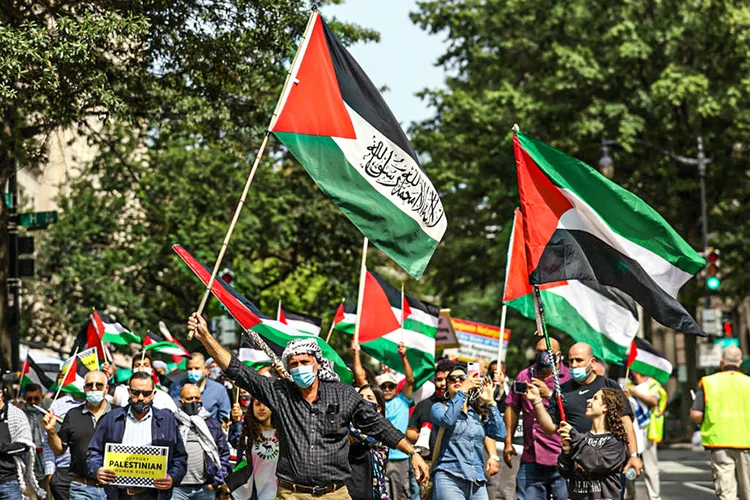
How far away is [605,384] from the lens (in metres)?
11.0

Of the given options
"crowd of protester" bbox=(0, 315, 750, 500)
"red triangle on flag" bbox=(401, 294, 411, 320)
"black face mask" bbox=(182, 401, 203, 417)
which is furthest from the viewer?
"red triangle on flag" bbox=(401, 294, 411, 320)

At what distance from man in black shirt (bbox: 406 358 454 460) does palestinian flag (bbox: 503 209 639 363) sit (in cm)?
132

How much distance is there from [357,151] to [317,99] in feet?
1.65

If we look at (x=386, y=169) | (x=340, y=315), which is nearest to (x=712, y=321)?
(x=340, y=315)

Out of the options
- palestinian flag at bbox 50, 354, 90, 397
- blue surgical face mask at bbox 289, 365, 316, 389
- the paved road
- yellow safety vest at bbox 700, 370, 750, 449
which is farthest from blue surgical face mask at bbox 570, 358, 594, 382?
the paved road

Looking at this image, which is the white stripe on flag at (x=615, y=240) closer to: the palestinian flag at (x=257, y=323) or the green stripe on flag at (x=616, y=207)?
the green stripe on flag at (x=616, y=207)

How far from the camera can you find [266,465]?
11.6 metres

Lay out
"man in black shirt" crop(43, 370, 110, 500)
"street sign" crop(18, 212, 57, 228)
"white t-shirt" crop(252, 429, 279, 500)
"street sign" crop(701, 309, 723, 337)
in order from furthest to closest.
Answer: "street sign" crop(701, 309, 723, 337), "street sign" crop(18, 212, 57, 228), "man in black shirt" crop(43, 370, 110, 500), "white t-shirt" crop(252, 429, 279, 500)

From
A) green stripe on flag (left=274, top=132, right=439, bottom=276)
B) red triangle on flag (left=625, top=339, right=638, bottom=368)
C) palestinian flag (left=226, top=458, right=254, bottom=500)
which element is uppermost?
green stripe on flag (left=274, top=132, right=439, bottom=276)

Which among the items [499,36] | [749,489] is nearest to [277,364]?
[749,489]

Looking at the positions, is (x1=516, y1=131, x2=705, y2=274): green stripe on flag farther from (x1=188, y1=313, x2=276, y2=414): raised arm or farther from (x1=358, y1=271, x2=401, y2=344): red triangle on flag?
(x1=358, y1=271, x2=401, y2=344): red triangle on flag

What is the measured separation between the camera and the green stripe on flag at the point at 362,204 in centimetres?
1016

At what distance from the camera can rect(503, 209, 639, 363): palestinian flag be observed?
12820 millimetres

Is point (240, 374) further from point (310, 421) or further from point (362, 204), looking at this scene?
point (362, 204)
